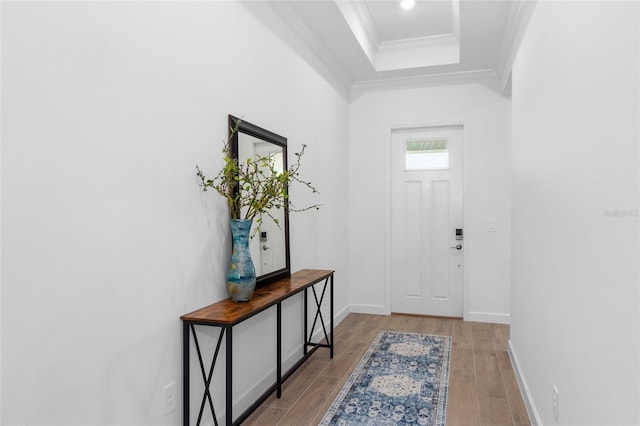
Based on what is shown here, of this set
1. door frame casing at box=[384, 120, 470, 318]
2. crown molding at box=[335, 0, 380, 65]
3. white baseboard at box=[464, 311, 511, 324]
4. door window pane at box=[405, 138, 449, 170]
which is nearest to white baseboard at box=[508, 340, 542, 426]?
white baseboard at box=[464, 311, 511, 324]

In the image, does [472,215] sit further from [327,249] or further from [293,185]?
[293,185]

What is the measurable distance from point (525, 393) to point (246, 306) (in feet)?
6.11

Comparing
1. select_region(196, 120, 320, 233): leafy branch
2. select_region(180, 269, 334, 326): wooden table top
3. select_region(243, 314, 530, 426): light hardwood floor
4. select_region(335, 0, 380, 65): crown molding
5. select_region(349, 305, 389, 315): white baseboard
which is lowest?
select_region(243, 314, 530, 426): light hardwood floor

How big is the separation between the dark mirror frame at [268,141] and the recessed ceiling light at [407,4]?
1.67m

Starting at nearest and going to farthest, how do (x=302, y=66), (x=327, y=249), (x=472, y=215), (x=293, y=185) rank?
(x=293, y=185)
(x=302, y=66)
(x=327, y=249)
(x=472, y=215)

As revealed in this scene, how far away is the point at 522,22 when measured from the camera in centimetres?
298

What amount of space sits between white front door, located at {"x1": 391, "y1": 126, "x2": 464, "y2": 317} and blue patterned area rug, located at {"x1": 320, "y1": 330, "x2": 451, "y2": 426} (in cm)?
100

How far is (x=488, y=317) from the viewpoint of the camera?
182 inches

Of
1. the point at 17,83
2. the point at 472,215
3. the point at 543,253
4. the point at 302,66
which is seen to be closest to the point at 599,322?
the point at 543,253

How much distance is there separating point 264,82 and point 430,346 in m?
2.70

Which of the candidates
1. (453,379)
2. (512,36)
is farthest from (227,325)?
(512,36)

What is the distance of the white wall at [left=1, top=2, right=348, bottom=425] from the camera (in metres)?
1.30

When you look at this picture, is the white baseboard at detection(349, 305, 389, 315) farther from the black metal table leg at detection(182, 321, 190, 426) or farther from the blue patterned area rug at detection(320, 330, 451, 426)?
the black metal table leg at detection(182, 321, 190, 426)

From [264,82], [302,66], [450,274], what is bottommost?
[450,274]
